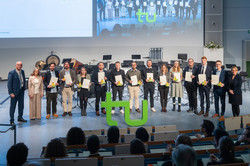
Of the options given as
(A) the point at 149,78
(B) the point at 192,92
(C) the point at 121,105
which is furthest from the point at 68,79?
(B) the point at 192,92

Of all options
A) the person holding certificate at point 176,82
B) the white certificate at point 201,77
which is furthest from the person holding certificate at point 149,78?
the white certificate at point 201,77

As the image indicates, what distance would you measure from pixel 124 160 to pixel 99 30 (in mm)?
13432

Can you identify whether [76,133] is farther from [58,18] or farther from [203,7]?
[203,7]

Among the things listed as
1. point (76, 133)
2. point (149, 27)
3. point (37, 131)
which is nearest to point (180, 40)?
point (149, 27)

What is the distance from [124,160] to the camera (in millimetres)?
3973

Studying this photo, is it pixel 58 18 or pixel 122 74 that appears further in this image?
pixel 58 18

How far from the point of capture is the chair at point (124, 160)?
3.94 meters

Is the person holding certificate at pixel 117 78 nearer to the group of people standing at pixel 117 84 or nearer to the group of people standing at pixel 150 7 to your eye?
the group of people standing at pixel 117 84

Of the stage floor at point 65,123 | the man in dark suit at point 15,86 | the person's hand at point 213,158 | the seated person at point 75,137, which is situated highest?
the man in dark suit at point 15,86

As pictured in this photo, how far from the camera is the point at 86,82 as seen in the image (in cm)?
911

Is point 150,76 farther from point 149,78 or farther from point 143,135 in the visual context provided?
point 143,135

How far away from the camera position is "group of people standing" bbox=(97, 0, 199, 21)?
54.0 feet

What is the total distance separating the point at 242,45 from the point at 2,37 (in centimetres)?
1293

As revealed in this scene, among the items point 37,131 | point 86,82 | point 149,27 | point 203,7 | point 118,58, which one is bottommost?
point 37,131
